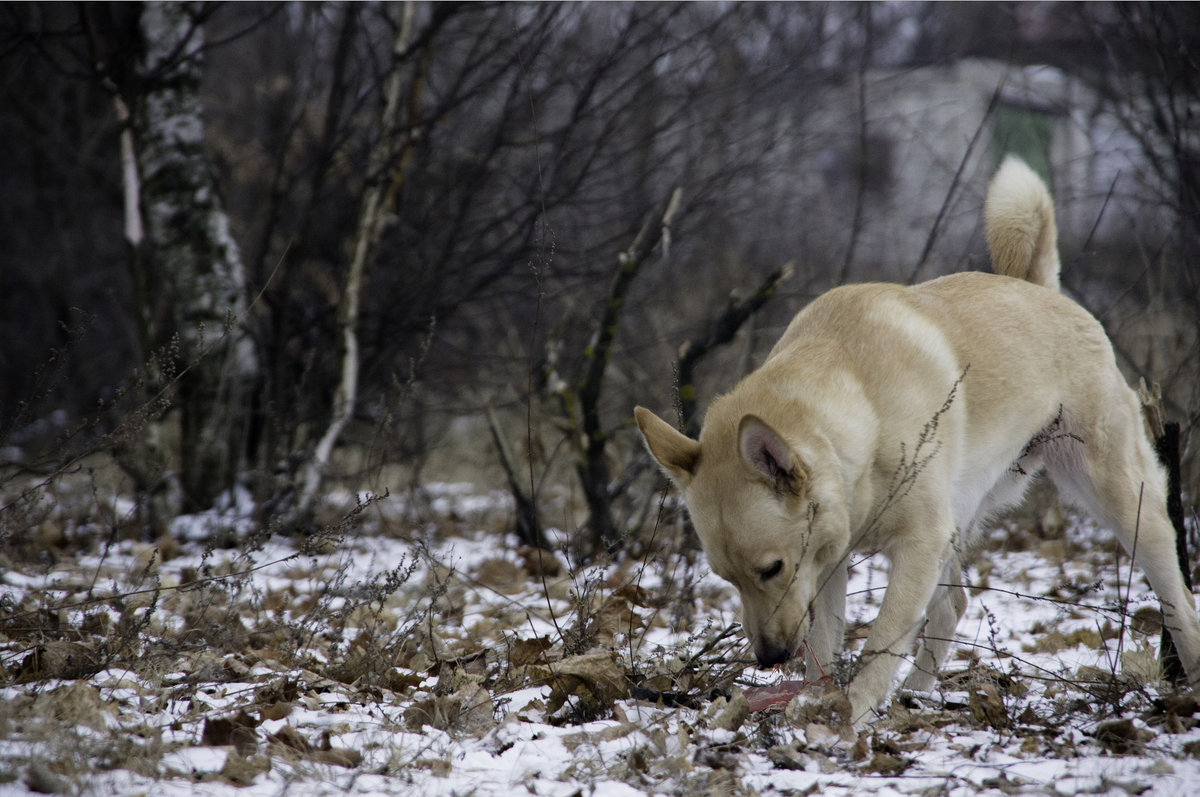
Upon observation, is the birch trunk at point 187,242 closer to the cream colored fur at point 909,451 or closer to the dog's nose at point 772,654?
the cream colored fur at point 909,451

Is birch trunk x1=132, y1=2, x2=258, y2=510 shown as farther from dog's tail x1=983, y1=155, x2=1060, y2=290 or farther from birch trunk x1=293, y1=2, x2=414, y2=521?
dog's tail x1=983, y1=155, x2=1060, y2=290

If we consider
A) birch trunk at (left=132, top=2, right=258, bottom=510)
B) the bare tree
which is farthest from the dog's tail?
birch trunk at (left=132, top=2, right=258, bottom=510)

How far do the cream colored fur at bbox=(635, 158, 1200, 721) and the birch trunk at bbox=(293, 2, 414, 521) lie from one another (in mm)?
3723

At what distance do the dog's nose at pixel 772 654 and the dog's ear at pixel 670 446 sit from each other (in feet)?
2.15

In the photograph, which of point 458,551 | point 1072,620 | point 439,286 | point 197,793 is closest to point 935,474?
point 1072,620

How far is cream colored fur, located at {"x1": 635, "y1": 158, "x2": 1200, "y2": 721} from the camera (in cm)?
332

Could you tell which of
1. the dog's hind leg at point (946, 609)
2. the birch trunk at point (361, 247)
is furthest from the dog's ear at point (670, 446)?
the birch trunk at point (361, 247)

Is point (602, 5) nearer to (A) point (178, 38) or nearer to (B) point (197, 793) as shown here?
(A) point (178, 38)

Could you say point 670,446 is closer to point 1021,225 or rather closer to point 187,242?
point 1021,225

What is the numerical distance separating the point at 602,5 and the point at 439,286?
2.58m

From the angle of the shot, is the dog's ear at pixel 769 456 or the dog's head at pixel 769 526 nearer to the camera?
the dog's ear at pixel 769 456

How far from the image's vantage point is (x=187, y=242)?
663 cm

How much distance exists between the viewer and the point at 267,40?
1171 centimetres

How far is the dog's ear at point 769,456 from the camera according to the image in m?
3.13
